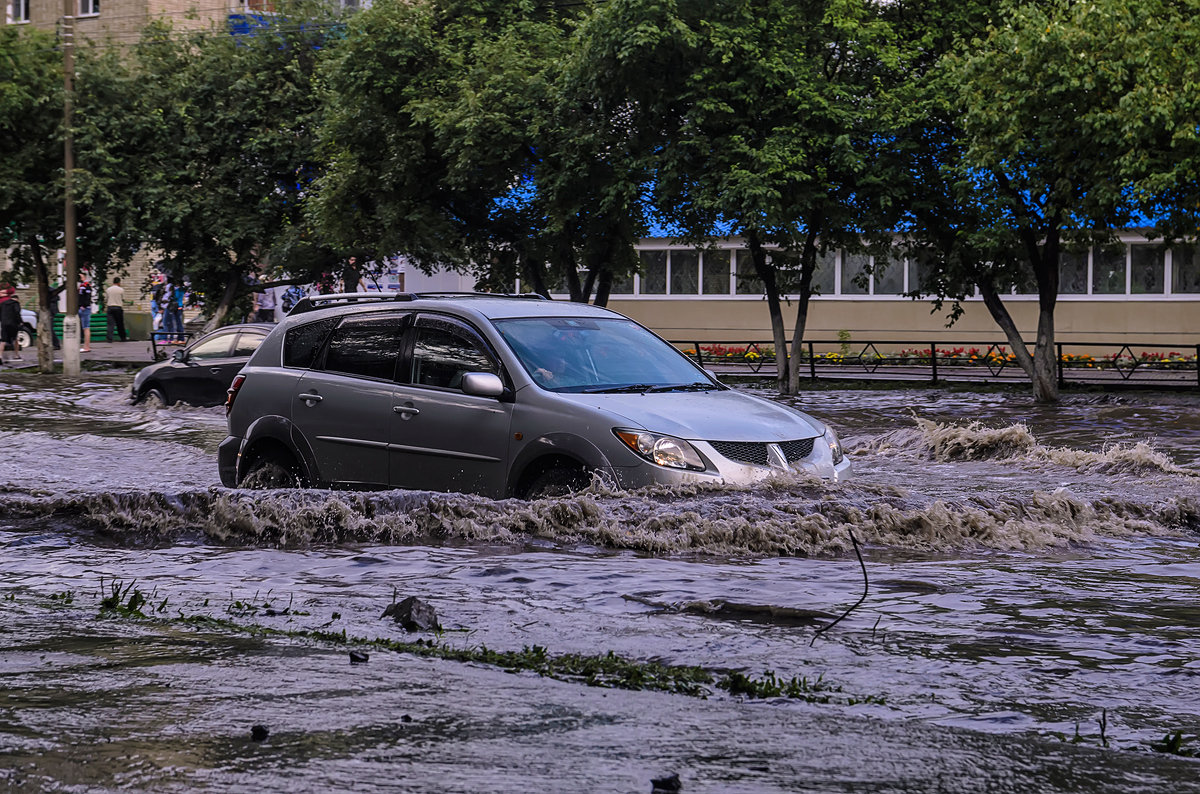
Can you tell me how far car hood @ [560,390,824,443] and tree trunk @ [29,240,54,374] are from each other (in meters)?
26.6

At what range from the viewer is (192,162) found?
3325cm

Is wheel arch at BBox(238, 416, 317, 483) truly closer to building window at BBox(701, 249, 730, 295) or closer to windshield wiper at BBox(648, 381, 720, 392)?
windshield wiper at BBox(648, 381, 720, 392)

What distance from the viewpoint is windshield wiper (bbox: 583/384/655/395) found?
30.5 ft

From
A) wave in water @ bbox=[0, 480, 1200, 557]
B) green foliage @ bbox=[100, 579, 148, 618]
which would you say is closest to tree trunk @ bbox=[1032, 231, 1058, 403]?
wave in water @ bbox=[0, 480, 1200, 557]

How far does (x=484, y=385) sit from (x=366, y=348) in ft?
4.64

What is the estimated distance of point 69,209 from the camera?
31.5 m

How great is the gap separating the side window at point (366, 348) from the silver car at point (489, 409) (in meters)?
0.01

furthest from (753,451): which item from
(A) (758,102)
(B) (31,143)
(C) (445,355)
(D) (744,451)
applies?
(B) (31,143)

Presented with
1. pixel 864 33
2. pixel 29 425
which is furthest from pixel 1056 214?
pixel 29 425

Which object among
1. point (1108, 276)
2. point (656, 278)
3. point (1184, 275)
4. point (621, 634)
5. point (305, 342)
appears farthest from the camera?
point (656, 278)

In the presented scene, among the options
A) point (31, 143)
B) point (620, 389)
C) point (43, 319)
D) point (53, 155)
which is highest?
point (31, 143)

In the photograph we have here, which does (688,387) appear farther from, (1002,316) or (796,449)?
(1002,316)

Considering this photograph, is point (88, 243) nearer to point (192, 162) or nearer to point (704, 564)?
point (192, 162)

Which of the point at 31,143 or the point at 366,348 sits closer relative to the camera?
the point at 366,348
